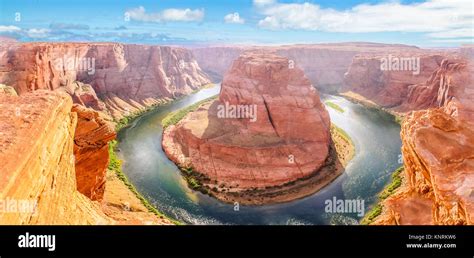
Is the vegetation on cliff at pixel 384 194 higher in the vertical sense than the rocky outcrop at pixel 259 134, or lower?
lower

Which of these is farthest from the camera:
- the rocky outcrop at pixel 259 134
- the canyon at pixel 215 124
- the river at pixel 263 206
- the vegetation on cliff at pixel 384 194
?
the rocky outcrop at pixel 259 134

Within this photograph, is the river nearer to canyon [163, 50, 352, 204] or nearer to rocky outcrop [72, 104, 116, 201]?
canyon [163, 50, 352, 204]

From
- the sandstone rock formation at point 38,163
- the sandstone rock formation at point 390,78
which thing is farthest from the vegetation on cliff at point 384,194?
the sandstone rock formation at point 390,78

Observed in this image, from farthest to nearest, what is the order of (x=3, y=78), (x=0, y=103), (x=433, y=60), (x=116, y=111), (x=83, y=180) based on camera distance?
1. (x=433, y=60)
2. (x=116, y=111)
3. (x=3, y=78)
4. (x=83, y=180)
5. (x=0, y=103)

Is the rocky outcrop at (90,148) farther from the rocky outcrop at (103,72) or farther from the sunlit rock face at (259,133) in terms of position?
the rocky outcrop at (103,72)

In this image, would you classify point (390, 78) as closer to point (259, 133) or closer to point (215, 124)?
point (259, 133)

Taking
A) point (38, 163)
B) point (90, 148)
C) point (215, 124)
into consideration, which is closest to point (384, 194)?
point (215, 124)
